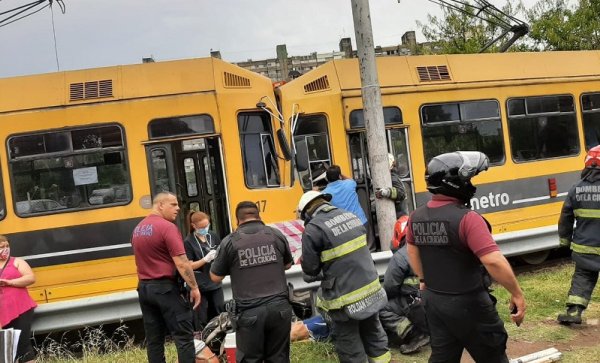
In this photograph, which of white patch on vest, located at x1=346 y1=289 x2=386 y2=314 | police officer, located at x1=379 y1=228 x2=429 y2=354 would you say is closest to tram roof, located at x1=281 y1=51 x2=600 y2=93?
police officer, located at x1=379 y1=228 x2=429 y2=354

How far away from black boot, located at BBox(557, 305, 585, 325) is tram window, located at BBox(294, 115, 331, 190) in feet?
10.1

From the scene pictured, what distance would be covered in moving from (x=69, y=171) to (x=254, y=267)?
3.45 meters

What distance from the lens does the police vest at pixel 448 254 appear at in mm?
3045

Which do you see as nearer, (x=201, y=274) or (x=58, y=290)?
(x=201, y=274)

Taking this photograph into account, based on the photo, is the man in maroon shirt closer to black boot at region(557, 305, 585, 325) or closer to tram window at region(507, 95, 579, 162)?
black boot at region(557, 305, 585, 325)

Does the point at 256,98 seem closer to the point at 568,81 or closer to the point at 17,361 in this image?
the point at 17,361

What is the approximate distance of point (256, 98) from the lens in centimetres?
690

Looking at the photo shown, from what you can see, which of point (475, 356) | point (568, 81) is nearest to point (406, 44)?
point (568, 81)

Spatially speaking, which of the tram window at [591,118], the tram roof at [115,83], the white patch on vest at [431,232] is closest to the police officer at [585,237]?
the white patch on vest at [431,232]

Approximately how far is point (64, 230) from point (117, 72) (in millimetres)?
2014

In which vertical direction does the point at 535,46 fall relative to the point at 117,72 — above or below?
above

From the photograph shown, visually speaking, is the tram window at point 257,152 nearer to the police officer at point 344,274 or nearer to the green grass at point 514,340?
the green grass at point 514,340

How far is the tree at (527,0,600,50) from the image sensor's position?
58.7 feet

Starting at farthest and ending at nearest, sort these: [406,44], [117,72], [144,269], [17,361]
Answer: [406,44] < [117,72] < [17,361] < [144,269]
